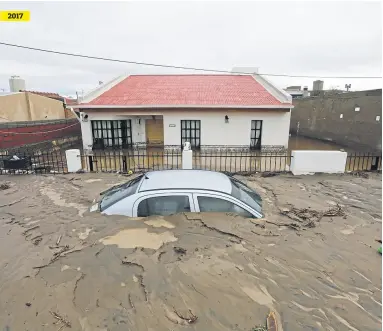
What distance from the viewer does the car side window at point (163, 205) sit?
4465mm

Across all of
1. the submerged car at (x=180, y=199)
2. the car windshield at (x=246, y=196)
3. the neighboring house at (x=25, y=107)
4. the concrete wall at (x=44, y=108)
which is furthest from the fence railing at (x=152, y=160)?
the submerged car at (x=180, y=199)

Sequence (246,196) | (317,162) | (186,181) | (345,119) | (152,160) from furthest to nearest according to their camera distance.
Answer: (345,119) → (152,160) → (317,162) → (246,196) → (186,181)

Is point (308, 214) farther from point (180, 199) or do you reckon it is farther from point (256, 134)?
point (256, 134)

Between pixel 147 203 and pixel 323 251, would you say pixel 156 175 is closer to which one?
pixel 147 203

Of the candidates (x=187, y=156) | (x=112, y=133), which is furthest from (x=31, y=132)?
(x=187, y=156)

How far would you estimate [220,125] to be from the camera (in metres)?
14.3

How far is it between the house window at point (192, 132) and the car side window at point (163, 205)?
1031 cm

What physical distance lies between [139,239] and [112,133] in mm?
11806

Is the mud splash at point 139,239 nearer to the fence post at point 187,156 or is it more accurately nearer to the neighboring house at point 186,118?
the fence post at point 187,156

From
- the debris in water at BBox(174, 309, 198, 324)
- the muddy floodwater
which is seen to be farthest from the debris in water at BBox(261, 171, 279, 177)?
the muddy floodwater

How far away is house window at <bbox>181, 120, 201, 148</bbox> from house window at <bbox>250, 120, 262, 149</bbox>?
3.04m

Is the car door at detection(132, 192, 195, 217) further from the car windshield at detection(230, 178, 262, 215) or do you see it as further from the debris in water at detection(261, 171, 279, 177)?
the debris in water at detection(261, 171, 279, 177)

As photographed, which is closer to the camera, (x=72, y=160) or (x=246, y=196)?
(x=246, y=196)

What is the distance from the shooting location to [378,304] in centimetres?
304
